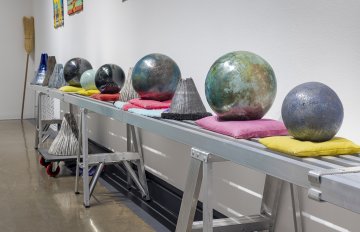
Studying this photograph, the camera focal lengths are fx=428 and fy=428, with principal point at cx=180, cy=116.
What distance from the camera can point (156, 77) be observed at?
231 centimetres

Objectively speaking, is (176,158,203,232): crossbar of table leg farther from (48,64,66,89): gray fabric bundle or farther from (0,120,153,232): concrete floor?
(48,64,66,89): gray fabric bundle

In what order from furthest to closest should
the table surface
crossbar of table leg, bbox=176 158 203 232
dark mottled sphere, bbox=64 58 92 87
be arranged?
dark mottled sphere, bbox=64 58 92 87, crossbar of table leg, bbox=176 158 203 232, the table surface

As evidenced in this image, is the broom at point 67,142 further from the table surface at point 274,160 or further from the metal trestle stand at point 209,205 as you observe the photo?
the metal trestle stand at point 209,205

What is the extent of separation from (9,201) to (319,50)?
267cm

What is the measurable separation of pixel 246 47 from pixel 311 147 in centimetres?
103

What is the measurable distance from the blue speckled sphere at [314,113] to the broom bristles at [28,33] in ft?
23.9

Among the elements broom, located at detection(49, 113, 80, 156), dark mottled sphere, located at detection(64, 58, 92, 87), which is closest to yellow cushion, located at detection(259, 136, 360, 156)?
dark mottled sphere, located at detection(64, 58, 92, 87)

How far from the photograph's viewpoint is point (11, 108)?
8.00 metres

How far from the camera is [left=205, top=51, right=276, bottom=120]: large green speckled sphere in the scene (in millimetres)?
1599

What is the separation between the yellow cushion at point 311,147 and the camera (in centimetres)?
120

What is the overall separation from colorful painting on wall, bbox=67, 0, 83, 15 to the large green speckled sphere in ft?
12.1

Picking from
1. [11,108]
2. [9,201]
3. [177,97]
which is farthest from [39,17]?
[177,97]

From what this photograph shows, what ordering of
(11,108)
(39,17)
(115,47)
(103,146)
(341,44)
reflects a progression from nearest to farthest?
(341,44)
(115,47)
(103,146)
(39,17)
(11,108)

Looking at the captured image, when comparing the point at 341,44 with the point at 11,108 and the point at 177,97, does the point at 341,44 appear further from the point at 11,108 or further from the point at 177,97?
the point at 11,108
